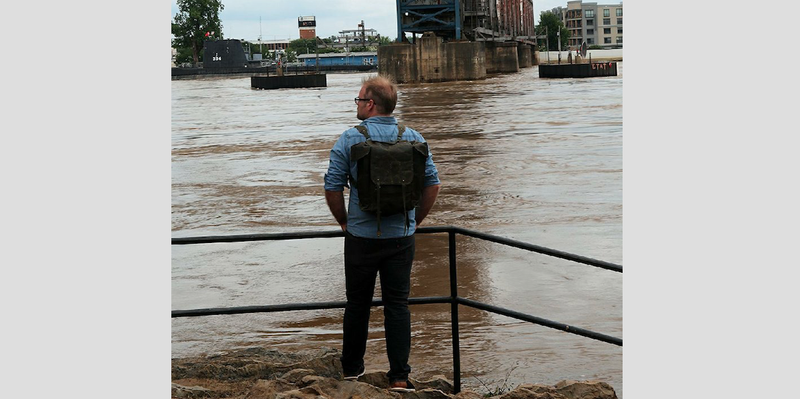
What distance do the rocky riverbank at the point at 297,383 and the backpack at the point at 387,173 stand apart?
76cm

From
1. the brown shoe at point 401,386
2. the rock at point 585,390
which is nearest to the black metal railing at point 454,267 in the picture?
the rock at point 585,390

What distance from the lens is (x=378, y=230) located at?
4.31m

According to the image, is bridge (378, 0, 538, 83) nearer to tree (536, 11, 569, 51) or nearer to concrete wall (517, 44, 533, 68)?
concrete wall (517, 44, 533, 68)

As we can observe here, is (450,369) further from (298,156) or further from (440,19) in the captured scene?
(440,19)

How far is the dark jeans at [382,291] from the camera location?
438 centimetres

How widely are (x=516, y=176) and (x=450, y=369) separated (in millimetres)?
12018

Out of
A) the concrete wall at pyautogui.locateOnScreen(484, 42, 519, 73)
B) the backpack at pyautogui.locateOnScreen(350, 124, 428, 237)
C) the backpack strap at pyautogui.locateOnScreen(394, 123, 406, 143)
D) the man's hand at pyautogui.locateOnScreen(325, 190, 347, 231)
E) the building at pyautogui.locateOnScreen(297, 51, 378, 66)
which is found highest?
the building at pyautogui.locateOnScreen(297, 51, 378, 66)

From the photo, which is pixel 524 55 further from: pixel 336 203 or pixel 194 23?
pixel 336 203

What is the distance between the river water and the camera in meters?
7.57

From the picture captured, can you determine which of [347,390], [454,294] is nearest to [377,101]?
[454,294]

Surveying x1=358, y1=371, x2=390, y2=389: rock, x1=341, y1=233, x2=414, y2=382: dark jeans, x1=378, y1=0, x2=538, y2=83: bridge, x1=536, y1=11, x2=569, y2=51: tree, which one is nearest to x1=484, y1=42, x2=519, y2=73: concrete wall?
x1=378, y1=0, x2=538, y2=83: bridge

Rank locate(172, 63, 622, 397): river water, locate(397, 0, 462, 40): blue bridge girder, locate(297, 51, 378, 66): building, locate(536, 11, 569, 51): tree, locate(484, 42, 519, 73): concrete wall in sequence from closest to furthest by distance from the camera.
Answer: locate(172, 63, 622, 397): river water → locate(397, 0, 462, 40): blue bridge girder → locate(484, 42, 519, 73): concrete wall → locate(536, 11, 569, 51): tree → locate(297, 51, 378, 66): building

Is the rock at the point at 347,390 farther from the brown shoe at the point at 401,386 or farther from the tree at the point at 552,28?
the tree at the point at 552,28

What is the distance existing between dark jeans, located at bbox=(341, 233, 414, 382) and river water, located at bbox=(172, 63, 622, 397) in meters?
1.77
